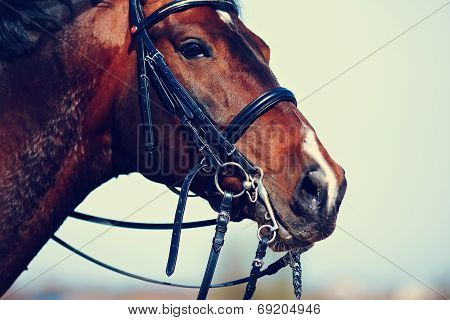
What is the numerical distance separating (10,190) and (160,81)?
50.5 inches

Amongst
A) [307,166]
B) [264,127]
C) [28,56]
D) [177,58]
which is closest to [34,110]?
[28,56]

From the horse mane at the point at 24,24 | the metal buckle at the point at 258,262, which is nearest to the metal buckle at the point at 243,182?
the metal buckle at the point at 258,262

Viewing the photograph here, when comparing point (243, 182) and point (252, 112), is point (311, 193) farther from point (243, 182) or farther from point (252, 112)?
point (252, 112)

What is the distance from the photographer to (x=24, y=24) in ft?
13.8

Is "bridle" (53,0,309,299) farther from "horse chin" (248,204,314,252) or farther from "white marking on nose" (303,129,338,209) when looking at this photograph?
"white marking on nose" (303,129,338,209)

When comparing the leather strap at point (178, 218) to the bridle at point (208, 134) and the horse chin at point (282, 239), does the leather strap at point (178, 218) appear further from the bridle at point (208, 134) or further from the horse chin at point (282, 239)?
the horse chin at point (282, 239)

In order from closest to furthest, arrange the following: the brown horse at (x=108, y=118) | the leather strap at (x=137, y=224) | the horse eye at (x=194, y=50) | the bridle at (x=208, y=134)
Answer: the brown horse at (x=108, y=118) → the bridle at (x=208, y=134) → the horse eye at (x=194, y=50) → the leather strap at (x=137, y=224)

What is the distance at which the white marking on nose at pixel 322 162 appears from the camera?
3945 mm

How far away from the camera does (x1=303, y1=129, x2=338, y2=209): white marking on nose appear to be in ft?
12.9

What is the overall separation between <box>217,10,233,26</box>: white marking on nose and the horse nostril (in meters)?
1.28

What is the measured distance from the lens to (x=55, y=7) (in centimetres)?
436

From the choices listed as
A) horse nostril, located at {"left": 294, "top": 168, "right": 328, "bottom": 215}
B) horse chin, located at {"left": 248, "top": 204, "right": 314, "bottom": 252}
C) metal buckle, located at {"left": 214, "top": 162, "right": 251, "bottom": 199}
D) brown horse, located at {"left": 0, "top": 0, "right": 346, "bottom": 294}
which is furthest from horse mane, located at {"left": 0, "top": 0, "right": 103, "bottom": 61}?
horse nostril, located at {"left": 294, "top": 168, "right": 328, "bottom": 215}

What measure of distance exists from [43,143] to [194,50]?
1.24 metres

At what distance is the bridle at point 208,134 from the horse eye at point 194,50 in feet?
0.61
